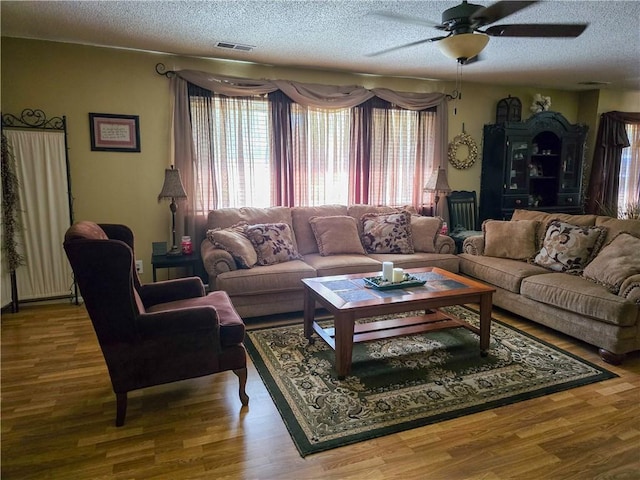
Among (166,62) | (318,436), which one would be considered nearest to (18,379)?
(318,436)

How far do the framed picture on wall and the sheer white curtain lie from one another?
0.99 feet

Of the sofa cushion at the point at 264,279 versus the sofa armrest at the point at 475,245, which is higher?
the sofa armrest at the point at 475,245

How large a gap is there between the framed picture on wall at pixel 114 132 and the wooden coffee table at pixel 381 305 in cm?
239

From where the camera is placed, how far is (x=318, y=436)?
2.02 meters

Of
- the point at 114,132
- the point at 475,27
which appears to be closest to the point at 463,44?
the point at 475,27

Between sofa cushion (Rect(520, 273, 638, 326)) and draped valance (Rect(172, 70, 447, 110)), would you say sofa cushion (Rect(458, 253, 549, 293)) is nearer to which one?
sofa cushion (Rect(520, 273, 638, 326))

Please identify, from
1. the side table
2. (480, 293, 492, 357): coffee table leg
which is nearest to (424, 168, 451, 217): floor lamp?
(480, 293, 492, 357): coffee table leg

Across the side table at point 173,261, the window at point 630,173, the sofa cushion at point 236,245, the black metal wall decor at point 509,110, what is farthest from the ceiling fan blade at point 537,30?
the window at point 630,173

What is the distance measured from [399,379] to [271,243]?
5.69ft

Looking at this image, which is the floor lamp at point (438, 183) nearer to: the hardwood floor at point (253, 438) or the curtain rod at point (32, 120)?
the hardwood floor at point (253, 438)

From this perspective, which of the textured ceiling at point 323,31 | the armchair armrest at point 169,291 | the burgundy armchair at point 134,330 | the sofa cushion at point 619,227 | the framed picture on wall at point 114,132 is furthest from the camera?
the framed picture on wall at point 114,132

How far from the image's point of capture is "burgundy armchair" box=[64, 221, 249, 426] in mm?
1926

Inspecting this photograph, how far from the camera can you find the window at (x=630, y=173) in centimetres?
623

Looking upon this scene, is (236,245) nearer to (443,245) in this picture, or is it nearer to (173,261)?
(173,261)
